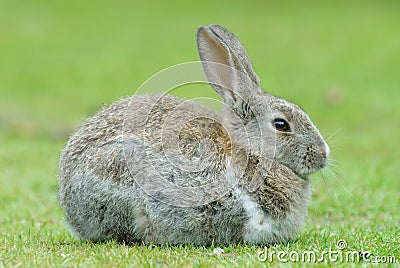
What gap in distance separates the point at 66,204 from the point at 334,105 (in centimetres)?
1413

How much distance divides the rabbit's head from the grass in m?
0.60

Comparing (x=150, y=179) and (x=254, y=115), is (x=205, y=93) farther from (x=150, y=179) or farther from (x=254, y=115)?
(x=150, y=179)

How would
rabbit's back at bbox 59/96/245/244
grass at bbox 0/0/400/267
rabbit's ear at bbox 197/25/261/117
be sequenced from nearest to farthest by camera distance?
rabbit's back at bbox 59/96/245/244 < grass at bbox 0/0/400/267 < rabbit's ear at bbox 197/25/261/117

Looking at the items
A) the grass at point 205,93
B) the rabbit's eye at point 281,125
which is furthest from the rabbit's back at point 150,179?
the rabbit's eye at point 281,125

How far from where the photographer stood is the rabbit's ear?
6.52m

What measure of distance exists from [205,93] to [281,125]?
13.4 metres

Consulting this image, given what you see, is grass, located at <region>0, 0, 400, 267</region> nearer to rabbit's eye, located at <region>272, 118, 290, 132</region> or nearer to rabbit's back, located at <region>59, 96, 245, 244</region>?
rabbit's back, located at <region>59, 96, 245, 244</region>

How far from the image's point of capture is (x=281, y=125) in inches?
255

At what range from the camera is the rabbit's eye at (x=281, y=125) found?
21.2 feet

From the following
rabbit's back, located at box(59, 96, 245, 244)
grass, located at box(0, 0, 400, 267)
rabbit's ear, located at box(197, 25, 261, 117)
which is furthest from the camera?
rabbit's ear, located at box(197, 25, 261, 117)

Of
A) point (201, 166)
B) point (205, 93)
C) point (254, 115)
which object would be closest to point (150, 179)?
point (201, 166)

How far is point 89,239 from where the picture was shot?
21.4 ft

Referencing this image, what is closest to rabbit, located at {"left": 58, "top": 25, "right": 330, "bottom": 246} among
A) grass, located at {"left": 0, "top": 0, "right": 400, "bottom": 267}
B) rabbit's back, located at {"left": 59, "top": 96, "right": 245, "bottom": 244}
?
rabbit's back, located at {"left": 59, "top": 96, "right": 245, "bottom": 244}

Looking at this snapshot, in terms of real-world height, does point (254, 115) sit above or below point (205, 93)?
above
